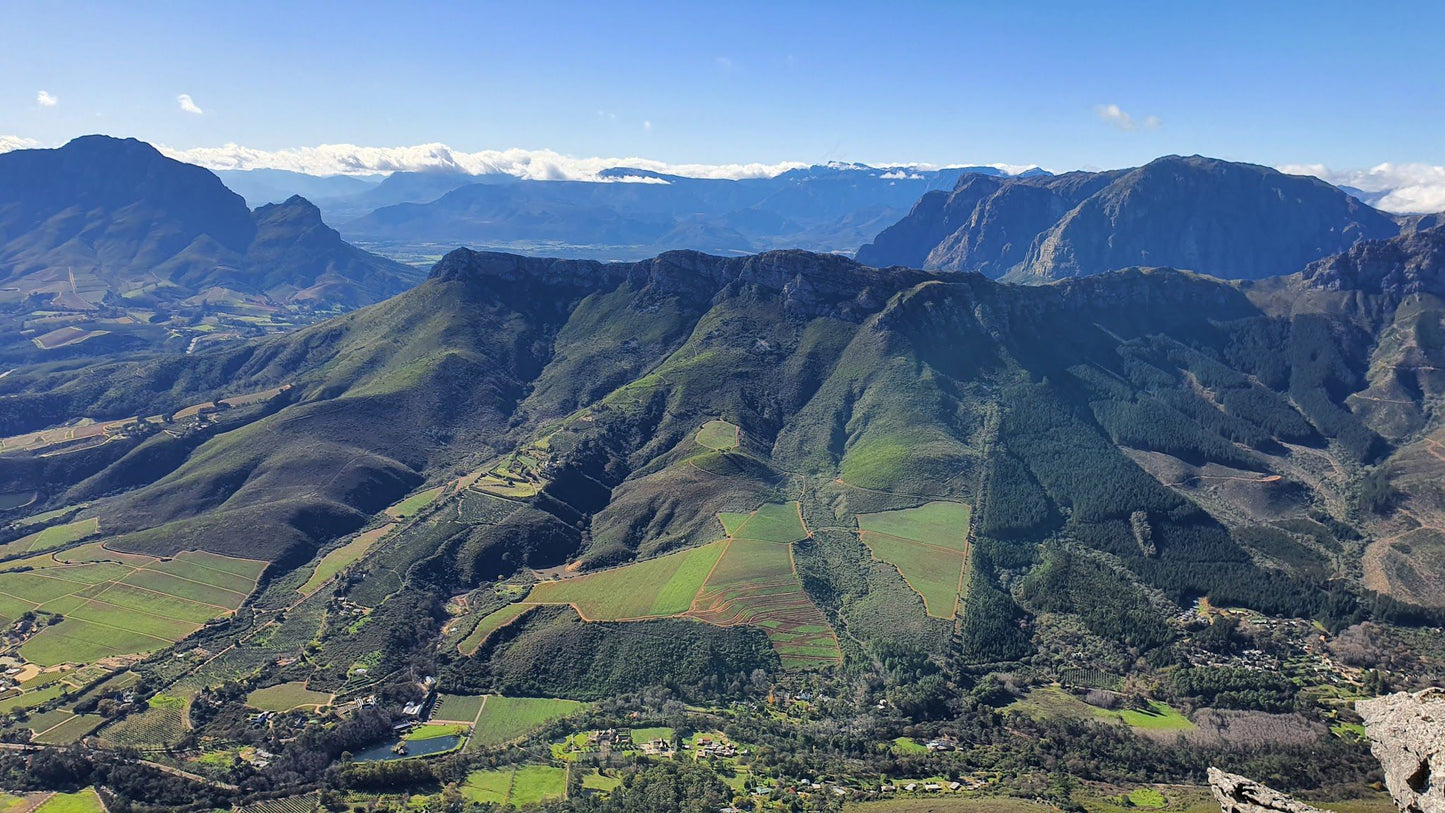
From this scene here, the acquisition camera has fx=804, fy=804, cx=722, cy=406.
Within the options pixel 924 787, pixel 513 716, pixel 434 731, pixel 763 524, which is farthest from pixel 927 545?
pixel 434 731

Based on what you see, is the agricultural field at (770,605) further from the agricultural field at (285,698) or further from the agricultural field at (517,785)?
the agricultural field at (285,698)

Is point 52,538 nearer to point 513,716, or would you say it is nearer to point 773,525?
point 513,716

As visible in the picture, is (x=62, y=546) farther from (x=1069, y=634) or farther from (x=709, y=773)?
(x=1069, y=634)

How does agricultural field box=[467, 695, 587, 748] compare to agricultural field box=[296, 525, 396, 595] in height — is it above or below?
below

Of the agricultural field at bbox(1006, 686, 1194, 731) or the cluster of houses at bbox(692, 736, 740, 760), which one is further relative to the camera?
the agricultural field at bbox(1006, 686, 1194, 731)

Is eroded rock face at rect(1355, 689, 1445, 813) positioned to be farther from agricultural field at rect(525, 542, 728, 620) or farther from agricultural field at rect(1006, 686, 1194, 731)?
agricultural field at rect(525, 542, 728, 620)

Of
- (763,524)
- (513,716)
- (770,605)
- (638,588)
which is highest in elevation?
(763,524)

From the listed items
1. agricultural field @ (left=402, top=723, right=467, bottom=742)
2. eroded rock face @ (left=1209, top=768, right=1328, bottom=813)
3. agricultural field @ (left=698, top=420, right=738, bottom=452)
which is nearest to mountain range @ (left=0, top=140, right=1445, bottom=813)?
agricultural field @ (left=402, top=723, right=467, bottom=742)
